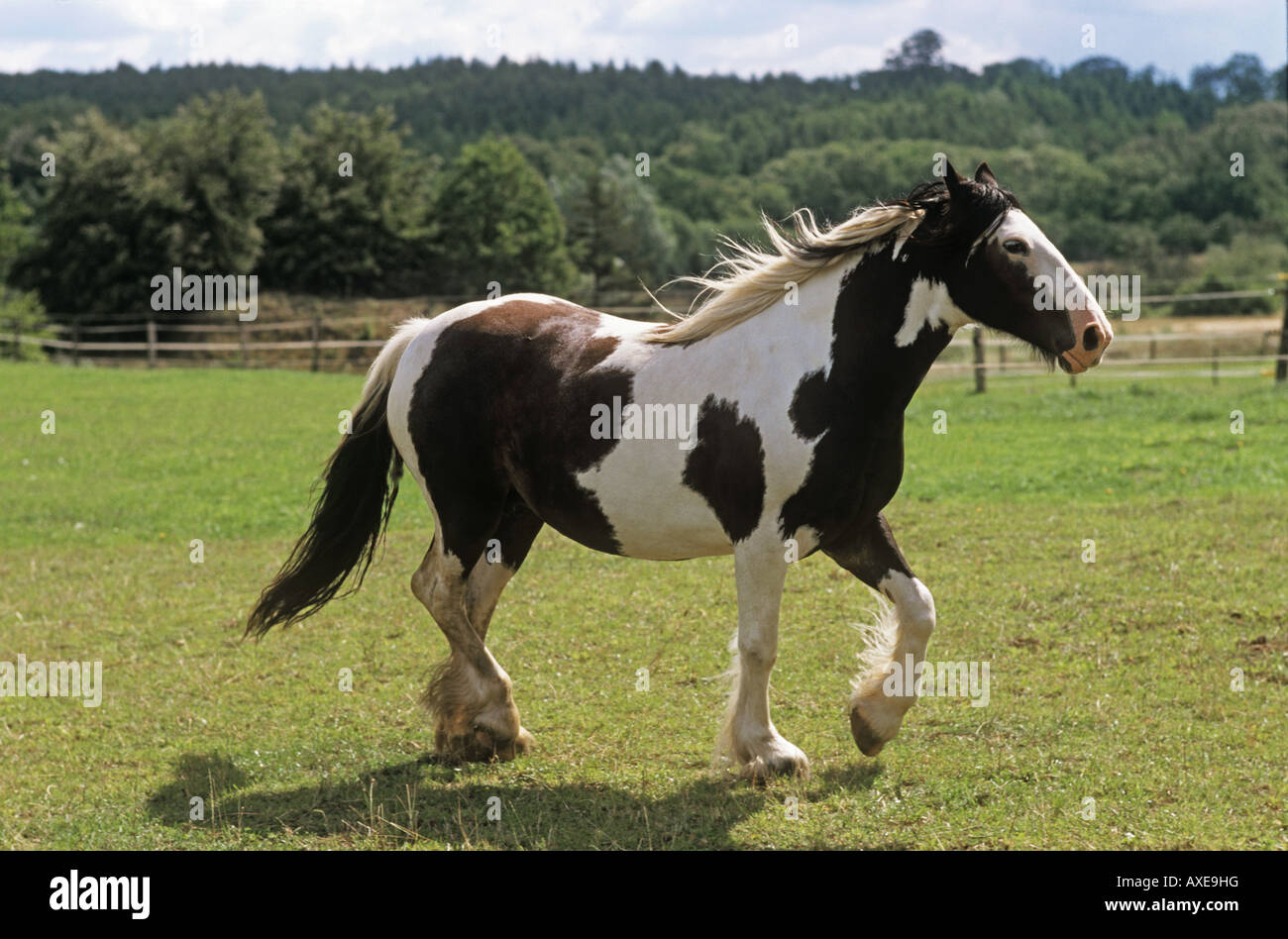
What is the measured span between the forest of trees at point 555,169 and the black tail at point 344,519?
282cm

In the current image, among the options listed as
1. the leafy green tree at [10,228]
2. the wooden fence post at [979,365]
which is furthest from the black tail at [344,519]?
the leafy green tree at [10,228]

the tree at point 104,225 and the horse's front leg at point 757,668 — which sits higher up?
the tree at point 104,225

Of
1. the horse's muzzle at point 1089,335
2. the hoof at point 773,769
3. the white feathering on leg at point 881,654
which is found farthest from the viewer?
the white feathering on leg at point 881,654

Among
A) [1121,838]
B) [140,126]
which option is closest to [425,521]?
[1121,838]

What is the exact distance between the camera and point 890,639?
5340 millimetres

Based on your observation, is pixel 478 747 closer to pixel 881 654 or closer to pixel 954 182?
pixel 881 654

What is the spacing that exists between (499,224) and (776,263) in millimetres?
53929

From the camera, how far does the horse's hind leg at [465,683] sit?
5613 mm

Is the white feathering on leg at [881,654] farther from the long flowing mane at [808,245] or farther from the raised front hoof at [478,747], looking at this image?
the raised front hoof at [478,747]

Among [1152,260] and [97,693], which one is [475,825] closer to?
[97,693]

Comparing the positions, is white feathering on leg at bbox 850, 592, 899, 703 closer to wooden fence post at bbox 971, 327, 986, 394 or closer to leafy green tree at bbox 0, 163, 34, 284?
wooden fence post at bbox 971, 327, 986, 394

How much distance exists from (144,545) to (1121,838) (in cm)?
938

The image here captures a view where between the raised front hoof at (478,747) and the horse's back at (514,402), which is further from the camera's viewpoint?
the raised front hoof at (478,747)

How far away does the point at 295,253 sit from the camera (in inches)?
1911
